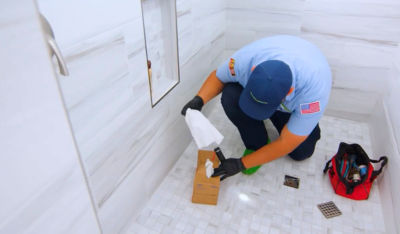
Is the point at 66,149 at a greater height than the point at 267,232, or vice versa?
the point at 66,149

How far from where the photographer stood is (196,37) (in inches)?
63.8

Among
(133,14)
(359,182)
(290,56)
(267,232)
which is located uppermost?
(133,14)

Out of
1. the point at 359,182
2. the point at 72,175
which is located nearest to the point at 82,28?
the point at 72,175

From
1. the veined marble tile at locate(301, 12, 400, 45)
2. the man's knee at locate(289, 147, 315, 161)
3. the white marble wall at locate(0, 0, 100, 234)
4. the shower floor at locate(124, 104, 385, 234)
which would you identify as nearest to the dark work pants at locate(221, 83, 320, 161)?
the man's knee at locate(289, 147, 315, 161)

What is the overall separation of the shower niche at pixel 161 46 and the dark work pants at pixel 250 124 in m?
0.30

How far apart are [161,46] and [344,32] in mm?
1207

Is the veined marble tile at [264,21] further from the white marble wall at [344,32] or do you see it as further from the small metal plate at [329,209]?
the small metal plate at [329,209]

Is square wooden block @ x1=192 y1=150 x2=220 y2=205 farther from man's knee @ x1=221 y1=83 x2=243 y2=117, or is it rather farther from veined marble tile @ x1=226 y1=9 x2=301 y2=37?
veined marble tile @ x1=226 y1=9 x2=301 y2=37

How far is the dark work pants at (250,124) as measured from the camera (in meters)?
1.55

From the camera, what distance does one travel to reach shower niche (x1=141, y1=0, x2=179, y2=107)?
1253 millimetres

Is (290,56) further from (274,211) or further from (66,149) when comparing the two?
(66,149)

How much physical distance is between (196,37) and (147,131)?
2.12 ft

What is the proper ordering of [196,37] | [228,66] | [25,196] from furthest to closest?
[196,37]
[228,66]
[25,196]

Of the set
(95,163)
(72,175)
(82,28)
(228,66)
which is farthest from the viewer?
(228,66)
